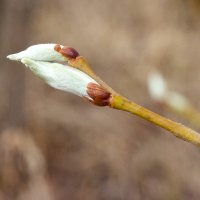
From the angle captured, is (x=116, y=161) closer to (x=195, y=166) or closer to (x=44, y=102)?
(x=195, y=166)

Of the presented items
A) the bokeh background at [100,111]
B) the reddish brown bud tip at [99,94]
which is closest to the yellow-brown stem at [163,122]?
the reddish brown bud tip at [99,94]

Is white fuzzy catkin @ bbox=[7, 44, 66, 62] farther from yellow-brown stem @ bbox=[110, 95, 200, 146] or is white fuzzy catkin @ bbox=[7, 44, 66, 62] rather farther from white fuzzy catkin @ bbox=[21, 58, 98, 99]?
yellow-brown stem @ bbox=[110, 95, 200, 146]

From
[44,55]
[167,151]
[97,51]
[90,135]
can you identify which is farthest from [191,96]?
[44,55]

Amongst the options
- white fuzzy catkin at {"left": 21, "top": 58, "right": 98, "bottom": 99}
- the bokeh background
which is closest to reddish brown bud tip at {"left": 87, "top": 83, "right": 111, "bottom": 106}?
white fuzzy catkin at {"left": 21, "top": 58, "right": 98, "bottom": 99}

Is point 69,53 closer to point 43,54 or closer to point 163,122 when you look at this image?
point 43,54

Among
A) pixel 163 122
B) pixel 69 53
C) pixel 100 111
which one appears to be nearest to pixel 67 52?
pixel 69 53

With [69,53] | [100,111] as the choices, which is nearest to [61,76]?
[69,53]

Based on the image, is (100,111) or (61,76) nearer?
(61,76)

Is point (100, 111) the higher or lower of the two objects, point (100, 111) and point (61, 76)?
the lower
